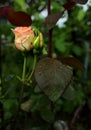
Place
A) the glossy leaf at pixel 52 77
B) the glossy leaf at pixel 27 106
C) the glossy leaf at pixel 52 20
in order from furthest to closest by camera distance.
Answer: the glossy leaf at pixel 27 106
the glossy leaf at pixel 52 20
the glossy leaf at pixel 52 77

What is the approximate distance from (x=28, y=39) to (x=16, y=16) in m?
0.10

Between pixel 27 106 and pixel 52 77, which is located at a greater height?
pixel 52 77

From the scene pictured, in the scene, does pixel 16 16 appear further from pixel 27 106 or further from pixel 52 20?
pixel 27 106

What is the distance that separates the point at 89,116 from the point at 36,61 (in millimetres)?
524

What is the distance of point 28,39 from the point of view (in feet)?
2.50

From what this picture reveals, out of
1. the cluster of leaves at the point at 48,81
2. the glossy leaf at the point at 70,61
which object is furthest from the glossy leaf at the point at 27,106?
the glossy leaf at the point at 70,61

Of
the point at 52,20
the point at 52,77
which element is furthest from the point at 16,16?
the point at 52,77

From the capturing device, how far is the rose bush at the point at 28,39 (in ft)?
2.49

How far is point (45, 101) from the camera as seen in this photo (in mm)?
938

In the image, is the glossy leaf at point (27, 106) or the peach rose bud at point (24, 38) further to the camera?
the glossy leaf at point (27, 106)

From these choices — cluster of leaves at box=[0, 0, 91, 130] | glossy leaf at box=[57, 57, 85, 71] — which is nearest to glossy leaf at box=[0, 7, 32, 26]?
cluster of leaves at box=[0, 0, 91, 130]

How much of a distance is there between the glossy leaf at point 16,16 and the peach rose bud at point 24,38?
0.08 m

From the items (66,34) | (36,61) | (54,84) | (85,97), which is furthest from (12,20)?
(66,34)

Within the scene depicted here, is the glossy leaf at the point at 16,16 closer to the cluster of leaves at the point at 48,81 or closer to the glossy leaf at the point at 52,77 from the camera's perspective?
the cluster of leaves at the point at 48,81
